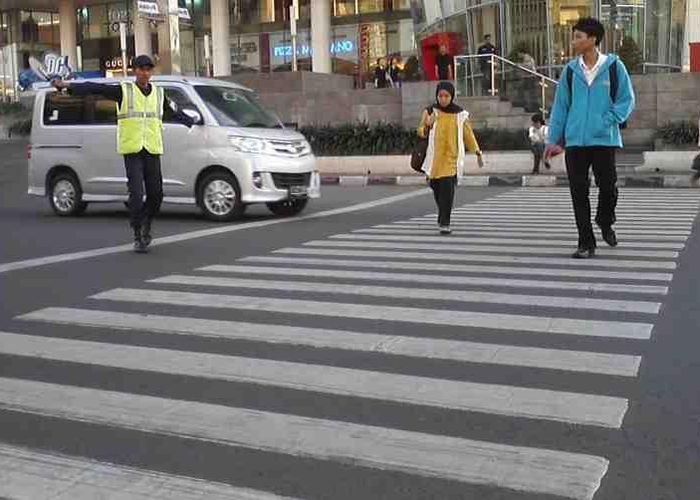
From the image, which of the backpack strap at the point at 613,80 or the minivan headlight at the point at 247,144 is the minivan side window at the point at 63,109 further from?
the backpack strap at the point at 613,80

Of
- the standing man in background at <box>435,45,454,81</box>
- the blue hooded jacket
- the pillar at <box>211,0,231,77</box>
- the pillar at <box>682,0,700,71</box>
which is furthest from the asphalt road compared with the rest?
the pillar at <box>211,0,231,77</box>

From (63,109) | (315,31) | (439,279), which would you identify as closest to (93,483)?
(439,279)

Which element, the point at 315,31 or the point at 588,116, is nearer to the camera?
the point at 588,116

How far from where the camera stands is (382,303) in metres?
6.70

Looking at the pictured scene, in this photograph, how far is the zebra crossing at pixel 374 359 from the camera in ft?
12.2

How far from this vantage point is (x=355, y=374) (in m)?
4.95

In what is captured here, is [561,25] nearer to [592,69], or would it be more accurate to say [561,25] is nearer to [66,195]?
[66,195]

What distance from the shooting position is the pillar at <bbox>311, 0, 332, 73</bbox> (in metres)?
41.8

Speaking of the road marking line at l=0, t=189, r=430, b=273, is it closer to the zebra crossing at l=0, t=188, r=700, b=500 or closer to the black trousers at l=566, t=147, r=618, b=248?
the zebra crossing at l=0, t=188, r=700, b=500

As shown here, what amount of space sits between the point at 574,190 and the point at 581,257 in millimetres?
612

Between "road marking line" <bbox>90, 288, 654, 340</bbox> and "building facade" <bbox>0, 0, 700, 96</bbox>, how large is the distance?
1580cm

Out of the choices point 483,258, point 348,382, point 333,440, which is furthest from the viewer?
point 483,258

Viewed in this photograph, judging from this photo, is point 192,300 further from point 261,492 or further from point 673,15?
point 673,15

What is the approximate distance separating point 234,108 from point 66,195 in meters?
2.82
